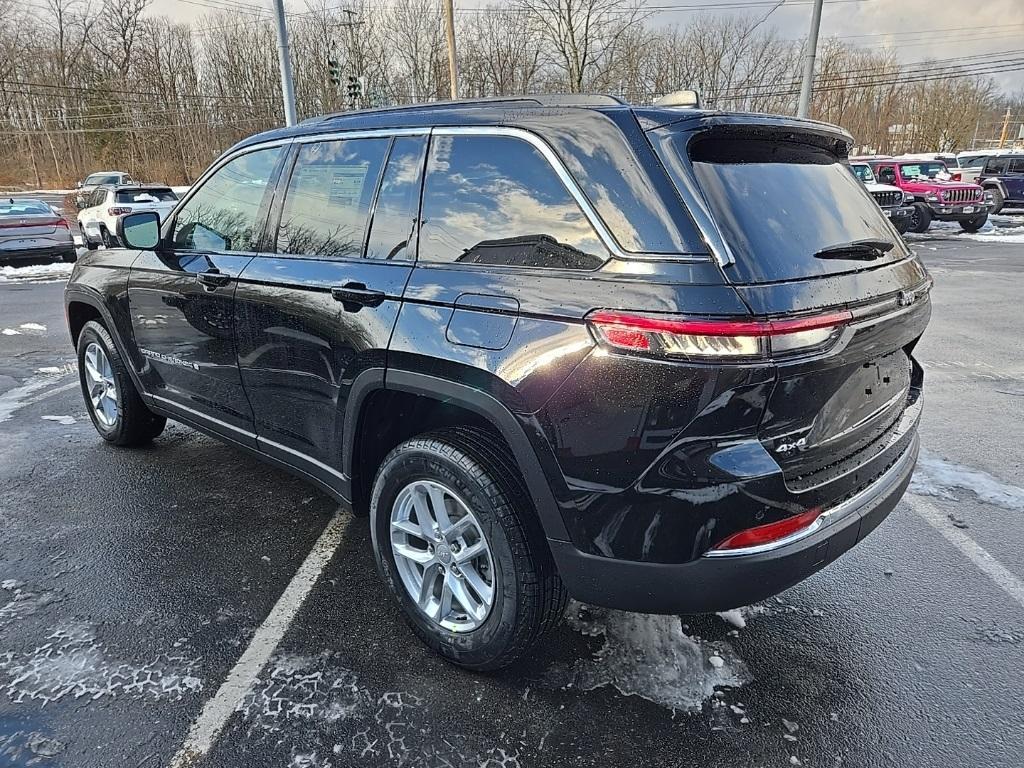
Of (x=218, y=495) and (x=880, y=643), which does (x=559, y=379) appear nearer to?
(x=880, y=643)

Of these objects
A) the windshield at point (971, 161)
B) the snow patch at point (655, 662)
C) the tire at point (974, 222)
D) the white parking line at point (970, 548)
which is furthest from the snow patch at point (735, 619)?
the windshield at point (971, 161)

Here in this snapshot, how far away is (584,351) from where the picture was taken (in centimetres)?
188

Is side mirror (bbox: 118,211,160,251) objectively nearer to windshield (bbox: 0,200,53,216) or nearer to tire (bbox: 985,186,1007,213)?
windshield (bbox: 0,200,53,216)

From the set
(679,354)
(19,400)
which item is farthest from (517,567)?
(19,400)

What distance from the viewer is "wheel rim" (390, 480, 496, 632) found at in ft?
7.71

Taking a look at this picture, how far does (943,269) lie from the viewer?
13.0m

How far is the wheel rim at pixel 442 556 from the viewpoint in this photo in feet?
7.71

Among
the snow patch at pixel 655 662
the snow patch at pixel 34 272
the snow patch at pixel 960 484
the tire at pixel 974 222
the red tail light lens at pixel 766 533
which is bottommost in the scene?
the tire at pixel 974 222

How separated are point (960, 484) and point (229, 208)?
4317 mm

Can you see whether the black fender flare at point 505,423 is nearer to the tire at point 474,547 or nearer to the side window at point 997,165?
the tire at point 474,547

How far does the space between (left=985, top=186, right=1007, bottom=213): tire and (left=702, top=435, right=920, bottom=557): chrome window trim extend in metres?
26.0

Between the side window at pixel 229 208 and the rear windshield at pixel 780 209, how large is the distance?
2.11 metres

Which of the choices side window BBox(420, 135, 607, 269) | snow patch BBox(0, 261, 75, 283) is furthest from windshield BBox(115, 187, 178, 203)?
side window BBox(420, 135, 607, 269)

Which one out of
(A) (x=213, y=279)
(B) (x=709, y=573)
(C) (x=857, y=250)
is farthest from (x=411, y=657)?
(C) (x=857, y=250)
